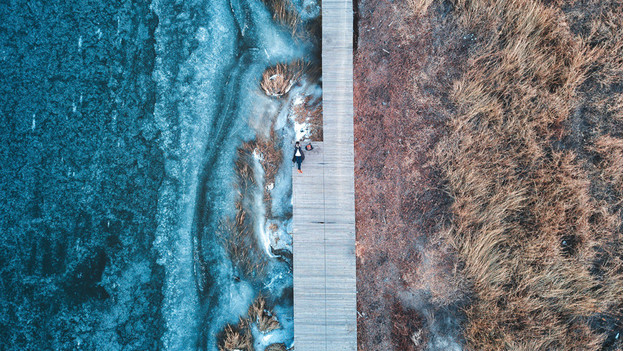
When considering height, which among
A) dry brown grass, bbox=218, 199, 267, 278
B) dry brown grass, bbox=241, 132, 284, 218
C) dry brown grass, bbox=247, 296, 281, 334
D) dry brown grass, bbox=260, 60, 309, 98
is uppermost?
dry brown grass, bbox=260, 60, 309, 98

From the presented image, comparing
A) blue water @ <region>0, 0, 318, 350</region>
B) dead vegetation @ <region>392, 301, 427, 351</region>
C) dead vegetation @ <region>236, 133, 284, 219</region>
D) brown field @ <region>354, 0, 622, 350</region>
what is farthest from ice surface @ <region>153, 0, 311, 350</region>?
dead vegetation @ <region>392, 301, 427, 351</region>

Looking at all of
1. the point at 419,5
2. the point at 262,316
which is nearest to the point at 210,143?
the point at 262,316

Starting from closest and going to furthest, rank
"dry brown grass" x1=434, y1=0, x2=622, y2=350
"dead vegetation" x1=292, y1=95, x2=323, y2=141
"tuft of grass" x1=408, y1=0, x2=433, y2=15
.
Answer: "dry brown grass" x1=434, y1=0, x2=622, y2=350 → "tuft of grass" x1=408, y1=0, x2=433, y2=15 → "dead vegetation" x1=292, y1=95, x2=323, y2=141

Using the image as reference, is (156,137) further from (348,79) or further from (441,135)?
(441,135)

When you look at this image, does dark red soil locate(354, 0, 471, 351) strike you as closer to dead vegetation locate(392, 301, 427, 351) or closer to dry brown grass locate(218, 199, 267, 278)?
dead vegetation locate(392, 301, 427, 351)

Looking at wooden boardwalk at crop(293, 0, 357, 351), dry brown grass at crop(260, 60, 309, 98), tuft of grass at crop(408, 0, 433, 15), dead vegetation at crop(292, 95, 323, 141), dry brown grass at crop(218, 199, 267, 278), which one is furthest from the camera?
dry brown grass at crop(218, 199, 267, 278)

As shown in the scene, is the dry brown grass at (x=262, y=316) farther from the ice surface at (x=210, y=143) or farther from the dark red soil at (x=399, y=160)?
the dark red soil at (x=399, y=160)

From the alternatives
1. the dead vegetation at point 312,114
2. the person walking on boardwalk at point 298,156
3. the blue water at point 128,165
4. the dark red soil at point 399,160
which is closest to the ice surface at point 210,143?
the blue water at point 128,165

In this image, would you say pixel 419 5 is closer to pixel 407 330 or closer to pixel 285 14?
pixel 285 14
